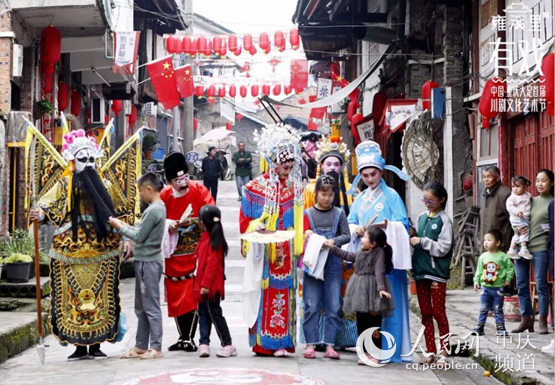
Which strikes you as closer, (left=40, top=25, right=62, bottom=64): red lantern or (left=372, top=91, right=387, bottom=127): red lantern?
(left=40, top=25, right=62, bottom=64): red lantern

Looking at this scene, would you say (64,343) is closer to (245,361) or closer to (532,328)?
(245,361)

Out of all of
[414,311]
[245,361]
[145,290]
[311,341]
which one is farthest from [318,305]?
[414,311]

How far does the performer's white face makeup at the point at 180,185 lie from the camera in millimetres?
10648

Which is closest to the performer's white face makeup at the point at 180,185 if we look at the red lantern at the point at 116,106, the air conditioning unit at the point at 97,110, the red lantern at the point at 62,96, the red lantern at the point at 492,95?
the red lantern at the point at 492,95

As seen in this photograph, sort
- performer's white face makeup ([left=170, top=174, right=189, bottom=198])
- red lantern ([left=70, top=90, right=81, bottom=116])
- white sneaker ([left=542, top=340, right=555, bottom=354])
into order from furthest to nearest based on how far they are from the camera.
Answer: red lantern ([left=70, top=90, right=81, bottom=116]) → performer's white face makeup ([left=170, top=174, right=189, bottom=198]) → white sneaker ([left=542, top=340, right=555, bottom=354])

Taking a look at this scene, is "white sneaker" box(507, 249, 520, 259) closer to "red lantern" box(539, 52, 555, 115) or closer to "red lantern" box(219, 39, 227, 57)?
"red lantern" box(539, 52, 555, 115)

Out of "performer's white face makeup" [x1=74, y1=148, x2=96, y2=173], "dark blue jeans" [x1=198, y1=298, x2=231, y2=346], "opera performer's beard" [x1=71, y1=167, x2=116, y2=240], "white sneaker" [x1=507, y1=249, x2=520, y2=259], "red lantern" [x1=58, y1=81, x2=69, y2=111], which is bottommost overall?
"dark blue jeans" [x1=198, y1=298, x2=231, y2=346]

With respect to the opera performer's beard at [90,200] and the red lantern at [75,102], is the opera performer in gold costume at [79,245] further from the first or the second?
the red lantern at [75,102]

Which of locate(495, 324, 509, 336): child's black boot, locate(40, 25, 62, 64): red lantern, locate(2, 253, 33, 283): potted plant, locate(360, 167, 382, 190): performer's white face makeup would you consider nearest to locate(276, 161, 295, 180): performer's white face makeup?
locate(360, 167, 382, 190): performer's white face makeup

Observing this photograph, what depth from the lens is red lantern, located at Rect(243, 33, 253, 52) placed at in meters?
32.0

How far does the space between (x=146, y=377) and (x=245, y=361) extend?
1354 millimetres

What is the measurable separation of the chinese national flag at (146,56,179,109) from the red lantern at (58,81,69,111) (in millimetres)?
6294

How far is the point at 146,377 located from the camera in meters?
8.54

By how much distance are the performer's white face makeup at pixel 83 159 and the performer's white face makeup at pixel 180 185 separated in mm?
953
